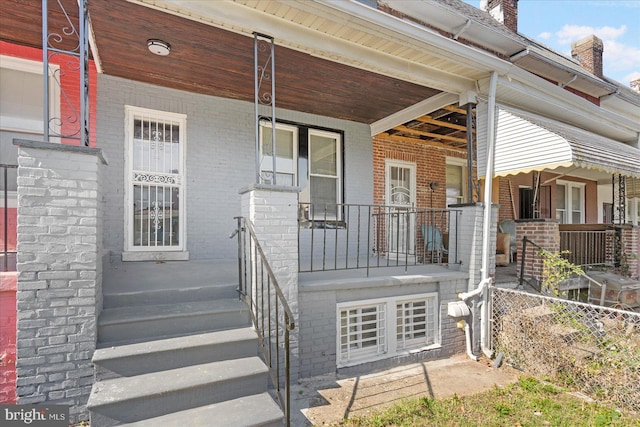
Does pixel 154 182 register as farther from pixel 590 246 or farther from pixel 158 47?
pixel 590 246

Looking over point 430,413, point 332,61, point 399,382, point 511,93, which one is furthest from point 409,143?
point 430,413

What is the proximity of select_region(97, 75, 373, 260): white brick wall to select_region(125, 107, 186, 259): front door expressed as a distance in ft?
0.35

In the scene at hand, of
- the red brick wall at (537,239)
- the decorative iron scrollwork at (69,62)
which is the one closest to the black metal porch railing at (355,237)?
the red brick wall at (537,239)

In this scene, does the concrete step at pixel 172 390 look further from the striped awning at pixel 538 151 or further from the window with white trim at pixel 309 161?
the striped awning at pixel 538 151

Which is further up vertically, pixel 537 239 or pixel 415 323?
pixel 537 239

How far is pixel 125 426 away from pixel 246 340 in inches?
38.4

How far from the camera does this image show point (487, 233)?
446 centimetres

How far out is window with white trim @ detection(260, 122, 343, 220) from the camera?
18.4ft

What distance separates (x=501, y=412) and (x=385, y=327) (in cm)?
146

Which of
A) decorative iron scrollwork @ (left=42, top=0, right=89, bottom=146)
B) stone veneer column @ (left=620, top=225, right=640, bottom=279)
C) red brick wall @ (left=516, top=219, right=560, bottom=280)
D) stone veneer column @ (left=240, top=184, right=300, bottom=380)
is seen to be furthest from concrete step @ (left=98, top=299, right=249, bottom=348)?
stone veneer column @ (left=620, top=225, right=640, bottom=279)

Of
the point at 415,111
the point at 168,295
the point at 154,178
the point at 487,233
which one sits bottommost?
the point at 168,295

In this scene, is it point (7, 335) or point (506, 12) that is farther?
point (506, 12)

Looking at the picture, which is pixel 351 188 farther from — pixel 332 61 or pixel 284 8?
pixel 284 8

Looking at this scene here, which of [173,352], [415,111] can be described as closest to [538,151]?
[415,111]
